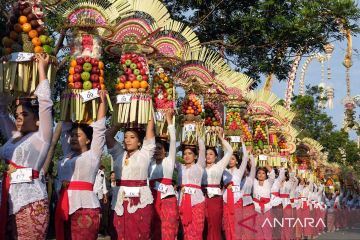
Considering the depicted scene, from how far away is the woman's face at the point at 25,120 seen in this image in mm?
5359

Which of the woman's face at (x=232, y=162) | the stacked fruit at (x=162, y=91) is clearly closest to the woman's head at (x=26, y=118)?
the stacked fruit at (x=162, y=91)

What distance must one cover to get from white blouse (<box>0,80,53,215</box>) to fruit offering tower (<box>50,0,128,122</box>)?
0.99m

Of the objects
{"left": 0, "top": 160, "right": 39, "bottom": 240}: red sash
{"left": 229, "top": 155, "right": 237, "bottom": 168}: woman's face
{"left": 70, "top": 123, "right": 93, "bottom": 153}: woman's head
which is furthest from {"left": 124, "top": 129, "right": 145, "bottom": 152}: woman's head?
{"left": 229, "top": 155, "right": 237, "bottom": 168}: woman's face

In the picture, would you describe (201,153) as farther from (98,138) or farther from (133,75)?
(98,138)

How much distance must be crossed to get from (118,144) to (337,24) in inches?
303

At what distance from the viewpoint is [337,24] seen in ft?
44.4

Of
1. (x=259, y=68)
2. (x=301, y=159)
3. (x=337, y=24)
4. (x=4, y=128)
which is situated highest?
(x=337, y=24)

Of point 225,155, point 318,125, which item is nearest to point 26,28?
point 225,155

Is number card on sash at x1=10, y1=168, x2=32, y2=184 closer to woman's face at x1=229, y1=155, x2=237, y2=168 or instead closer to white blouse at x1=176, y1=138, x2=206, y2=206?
white blouse at x1=176, y1=138, x2=206, y2=206

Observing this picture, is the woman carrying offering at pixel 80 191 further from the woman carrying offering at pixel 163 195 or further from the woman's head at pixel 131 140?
the woman carrying offering at pixel 163 195

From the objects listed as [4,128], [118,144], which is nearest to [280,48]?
[118,144]

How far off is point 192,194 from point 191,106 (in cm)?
111

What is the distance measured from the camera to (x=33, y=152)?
521 centimetres

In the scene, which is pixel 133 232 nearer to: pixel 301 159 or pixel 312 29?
pixel 312 29
